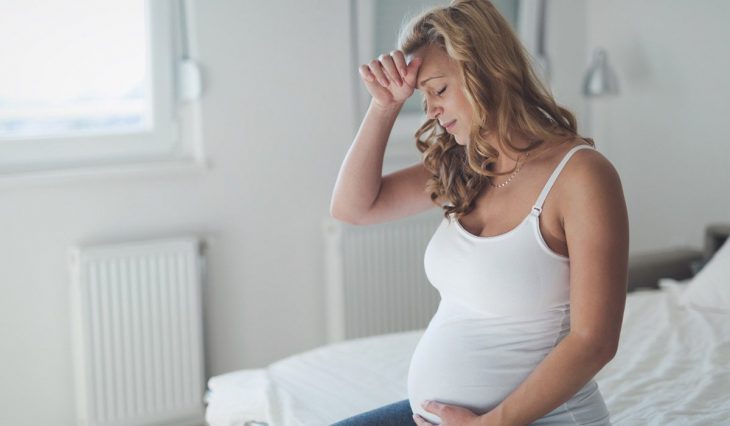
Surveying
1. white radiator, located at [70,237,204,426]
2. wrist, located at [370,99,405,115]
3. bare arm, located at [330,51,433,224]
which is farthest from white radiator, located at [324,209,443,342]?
wrist, located at [370,99,405,115]

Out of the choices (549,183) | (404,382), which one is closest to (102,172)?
(404,382)

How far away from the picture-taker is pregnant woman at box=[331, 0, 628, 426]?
121 centimetres

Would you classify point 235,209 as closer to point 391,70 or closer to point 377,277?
point 377,277

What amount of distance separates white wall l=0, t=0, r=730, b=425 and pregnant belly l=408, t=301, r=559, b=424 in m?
1.72

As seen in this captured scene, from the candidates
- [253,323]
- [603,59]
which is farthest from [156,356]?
[603,59]

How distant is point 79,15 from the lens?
266 centimetres

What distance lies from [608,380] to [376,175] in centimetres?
77

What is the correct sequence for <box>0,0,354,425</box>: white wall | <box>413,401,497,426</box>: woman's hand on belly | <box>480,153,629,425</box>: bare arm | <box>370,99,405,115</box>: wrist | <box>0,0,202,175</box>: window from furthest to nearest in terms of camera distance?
<box>0,0,354,425</box>: white wall, <box>0,0,202,175</box>: window, <box>370,99,405,115</box>: wrist, <box>413,401,497,426</box>: woman's hand on belly, <box>480,153,629,425</box>: bare arm

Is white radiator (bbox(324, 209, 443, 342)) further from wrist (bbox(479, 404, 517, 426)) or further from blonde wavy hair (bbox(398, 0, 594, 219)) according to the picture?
wrist (bbox(479, 404, 517, 426))

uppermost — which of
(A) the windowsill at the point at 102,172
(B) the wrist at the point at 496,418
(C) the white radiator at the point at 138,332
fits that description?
(A) the windowsill at the point at 102,172

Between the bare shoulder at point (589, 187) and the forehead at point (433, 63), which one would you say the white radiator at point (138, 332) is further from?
the bare shoulder at point (589, 187)

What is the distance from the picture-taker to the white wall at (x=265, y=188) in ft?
9.01

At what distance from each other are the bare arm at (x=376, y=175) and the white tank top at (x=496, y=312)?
0.95 feet

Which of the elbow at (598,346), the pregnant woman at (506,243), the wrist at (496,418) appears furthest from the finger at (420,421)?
the elbow at (598,346)
